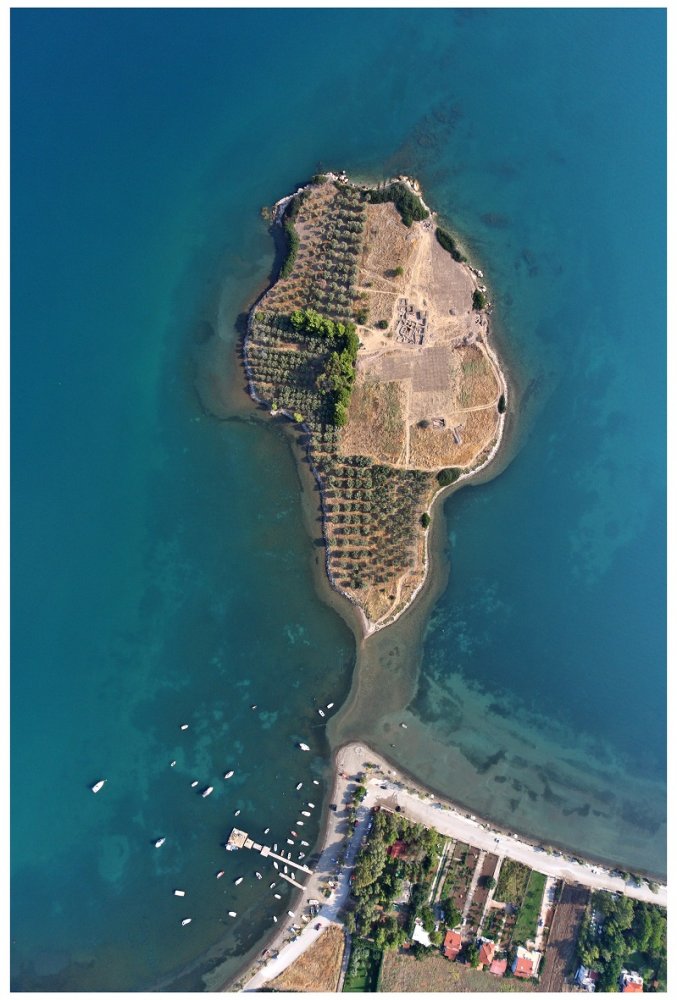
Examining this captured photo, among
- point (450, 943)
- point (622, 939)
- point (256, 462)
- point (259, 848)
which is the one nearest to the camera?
point (622, 939)

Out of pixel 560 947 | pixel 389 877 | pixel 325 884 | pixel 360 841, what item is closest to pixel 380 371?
pixel 360 841

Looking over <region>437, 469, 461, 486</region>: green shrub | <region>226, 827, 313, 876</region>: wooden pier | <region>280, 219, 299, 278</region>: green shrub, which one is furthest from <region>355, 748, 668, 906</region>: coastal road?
<region>280, 219, 299, 278</region>: green shrub

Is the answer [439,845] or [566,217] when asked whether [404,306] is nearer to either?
[566,217]

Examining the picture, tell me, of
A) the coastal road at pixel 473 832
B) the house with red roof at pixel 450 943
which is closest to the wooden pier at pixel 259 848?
the coastal road at pixel 473 832

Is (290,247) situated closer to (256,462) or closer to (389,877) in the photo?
(256,462)

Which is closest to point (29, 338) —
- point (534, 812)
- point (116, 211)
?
point (116, 211)

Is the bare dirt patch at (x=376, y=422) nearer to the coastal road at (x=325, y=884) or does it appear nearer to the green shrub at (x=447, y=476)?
the green shrub at (x=447, y=476)
